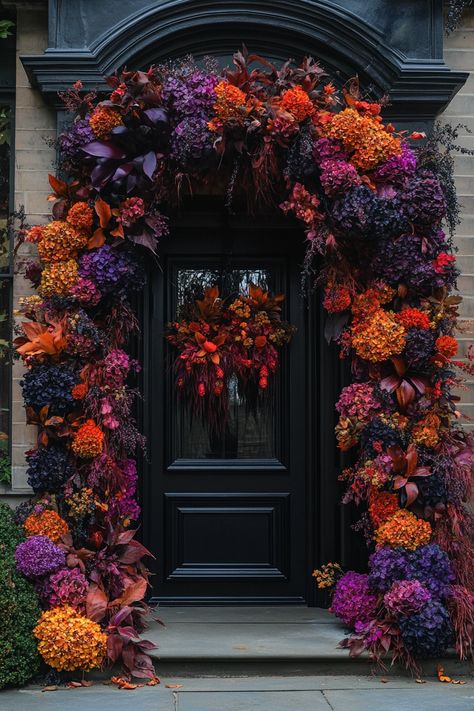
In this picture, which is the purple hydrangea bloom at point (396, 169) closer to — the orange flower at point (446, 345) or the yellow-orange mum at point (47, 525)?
the orange flower at point (446, 345)

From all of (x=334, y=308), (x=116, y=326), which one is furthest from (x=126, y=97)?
(x=334, y=308)

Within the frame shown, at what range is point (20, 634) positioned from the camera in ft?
17.8

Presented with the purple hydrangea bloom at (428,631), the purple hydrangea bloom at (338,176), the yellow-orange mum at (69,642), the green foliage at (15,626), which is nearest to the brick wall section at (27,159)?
the green foliage at (15,626)

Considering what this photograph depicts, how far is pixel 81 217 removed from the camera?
616 centimetres

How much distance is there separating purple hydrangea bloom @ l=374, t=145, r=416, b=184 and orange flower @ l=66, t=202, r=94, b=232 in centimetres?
179

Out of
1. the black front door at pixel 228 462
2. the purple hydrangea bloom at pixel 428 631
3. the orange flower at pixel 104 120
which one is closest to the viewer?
the purple hydrangea bloom at pixel 428 631

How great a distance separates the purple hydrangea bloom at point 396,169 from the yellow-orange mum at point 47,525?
112 inches

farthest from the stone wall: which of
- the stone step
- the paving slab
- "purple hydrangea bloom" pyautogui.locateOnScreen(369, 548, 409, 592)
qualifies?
the paving slab

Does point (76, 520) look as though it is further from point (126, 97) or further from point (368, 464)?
point (126, 97)

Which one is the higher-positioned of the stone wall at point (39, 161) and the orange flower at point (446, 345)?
the stone wall at point (39, 161)

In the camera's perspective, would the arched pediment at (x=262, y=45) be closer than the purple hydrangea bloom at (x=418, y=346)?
No

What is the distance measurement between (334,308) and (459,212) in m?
1.24

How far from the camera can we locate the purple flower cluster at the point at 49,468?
602 centimetres

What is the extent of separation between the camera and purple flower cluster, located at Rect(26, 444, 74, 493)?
6.02m
